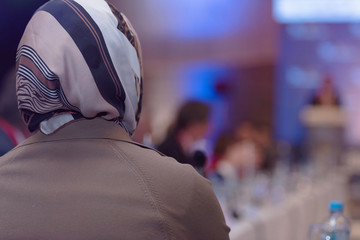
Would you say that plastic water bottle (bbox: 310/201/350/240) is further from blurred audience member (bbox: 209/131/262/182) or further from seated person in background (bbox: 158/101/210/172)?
blurred audience member (bbox: 209/131/262/182)

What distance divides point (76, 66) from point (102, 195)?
22 cm

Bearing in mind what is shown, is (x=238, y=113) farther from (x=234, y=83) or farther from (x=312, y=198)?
(x=312, y=198)

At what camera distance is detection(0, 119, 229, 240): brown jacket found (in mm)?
957

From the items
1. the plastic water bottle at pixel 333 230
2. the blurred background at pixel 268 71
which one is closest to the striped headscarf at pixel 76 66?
the plastic water bottle at pixel 333 230

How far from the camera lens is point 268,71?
9672mm

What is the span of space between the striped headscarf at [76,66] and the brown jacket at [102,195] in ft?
0.18

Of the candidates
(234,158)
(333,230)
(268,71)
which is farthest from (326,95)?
(333,230)

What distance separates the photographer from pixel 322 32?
1022 centimetres

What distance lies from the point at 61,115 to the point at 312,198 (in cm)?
396

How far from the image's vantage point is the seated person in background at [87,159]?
37.8 inches

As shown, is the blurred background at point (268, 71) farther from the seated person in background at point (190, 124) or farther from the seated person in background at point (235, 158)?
the seated person in background at point (190, 124)

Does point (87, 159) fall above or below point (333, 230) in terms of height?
above

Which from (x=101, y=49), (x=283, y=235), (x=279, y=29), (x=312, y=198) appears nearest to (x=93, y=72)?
(x=101, y=49)

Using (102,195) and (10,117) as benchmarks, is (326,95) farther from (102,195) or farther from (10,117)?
(102,195)
